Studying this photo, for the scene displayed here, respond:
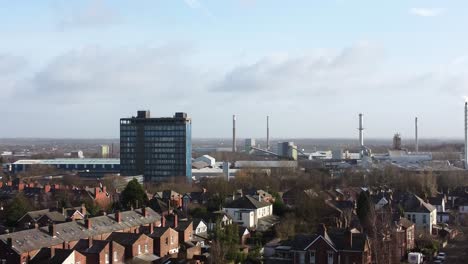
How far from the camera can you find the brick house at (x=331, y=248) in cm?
2978

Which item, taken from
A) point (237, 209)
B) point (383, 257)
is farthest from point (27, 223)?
point (383, 257)

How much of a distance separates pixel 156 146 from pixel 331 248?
6199 cm

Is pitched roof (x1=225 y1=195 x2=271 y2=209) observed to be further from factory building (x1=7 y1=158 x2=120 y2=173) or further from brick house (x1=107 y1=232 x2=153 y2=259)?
factory building (x1=7 y1=158 x2=120 y2=173)

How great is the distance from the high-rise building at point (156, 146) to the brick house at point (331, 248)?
5843cm

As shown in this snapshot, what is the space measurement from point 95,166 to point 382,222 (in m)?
76.9

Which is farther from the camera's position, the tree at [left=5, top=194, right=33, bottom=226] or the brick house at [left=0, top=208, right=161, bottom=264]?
the tree at [left=5, top=194, right=33, bottom=226]

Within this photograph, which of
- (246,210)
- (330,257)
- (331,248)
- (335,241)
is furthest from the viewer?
(246,210)

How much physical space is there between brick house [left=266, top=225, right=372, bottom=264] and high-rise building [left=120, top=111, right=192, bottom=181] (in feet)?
192

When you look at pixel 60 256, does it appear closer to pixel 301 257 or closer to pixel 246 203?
pixel 301 257

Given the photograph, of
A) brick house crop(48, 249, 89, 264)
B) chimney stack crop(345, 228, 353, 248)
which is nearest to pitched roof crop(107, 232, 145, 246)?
brick house crop(48, 249, 89, 264)

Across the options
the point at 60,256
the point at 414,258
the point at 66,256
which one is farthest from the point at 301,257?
the point at 60,256

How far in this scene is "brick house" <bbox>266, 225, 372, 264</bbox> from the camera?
29781 mm

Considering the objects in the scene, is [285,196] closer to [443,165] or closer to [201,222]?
[201,222]

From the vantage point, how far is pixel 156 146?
89750 millimetres
